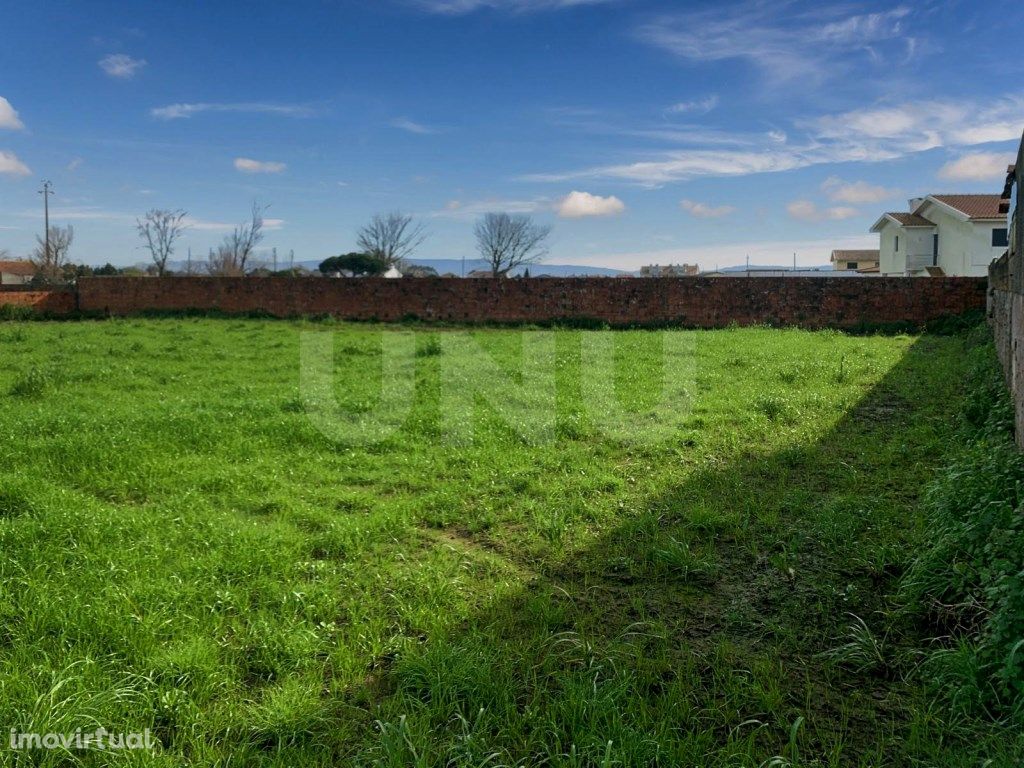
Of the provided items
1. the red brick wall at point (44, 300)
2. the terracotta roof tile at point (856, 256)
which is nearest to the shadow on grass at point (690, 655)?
the red brick wall at point (44, 300)

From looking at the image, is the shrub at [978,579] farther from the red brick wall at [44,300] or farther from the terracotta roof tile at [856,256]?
the terracotta roof tile at [856,256]

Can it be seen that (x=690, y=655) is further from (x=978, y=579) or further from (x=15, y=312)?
(x=15, y=312)

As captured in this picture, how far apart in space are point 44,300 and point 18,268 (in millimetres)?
47237

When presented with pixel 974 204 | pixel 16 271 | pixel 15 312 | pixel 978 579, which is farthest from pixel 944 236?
pixel 16 271

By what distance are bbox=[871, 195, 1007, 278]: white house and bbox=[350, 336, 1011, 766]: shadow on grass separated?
31.7 m

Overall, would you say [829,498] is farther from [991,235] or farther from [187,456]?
[991,235]

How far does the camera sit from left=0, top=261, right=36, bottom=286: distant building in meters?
55.4

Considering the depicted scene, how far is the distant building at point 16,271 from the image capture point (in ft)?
182

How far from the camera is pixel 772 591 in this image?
10.2 feet

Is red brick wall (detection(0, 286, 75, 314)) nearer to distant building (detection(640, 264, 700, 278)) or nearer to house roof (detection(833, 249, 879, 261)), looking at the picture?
distant building (detection(640, 264, 700, 278))

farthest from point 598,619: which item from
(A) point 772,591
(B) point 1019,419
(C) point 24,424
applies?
(C) point 24,424

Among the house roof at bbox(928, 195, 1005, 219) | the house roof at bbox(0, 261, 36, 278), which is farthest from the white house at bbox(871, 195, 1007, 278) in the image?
the house roof at bbox(0, 261, 36, 278)

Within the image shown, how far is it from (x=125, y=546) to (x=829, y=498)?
3883 millimetres

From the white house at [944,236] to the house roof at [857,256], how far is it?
58.7ft
